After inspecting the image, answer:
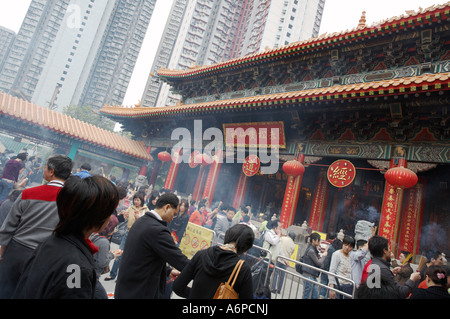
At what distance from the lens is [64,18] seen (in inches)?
2325

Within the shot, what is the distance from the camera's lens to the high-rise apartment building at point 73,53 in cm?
5612

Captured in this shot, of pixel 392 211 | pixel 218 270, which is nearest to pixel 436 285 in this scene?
pixel 218 270

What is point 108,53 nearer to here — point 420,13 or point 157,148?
point 157,148

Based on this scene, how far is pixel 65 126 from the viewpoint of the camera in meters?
12.4

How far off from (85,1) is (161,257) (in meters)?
77.6

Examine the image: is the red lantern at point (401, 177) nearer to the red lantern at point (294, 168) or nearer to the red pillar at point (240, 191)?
the red lantern at point (294, 168)

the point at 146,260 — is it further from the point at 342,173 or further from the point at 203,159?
the point at 203,159

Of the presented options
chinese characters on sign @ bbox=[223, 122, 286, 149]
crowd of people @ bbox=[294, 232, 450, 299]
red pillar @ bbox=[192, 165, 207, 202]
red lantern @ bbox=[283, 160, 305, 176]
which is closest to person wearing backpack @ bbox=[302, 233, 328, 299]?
crowd of people @ bbox=[294, 232, 450, 299]

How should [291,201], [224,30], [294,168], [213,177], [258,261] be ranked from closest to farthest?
1. [258,261]
2. [294,168]
3. [291,201]
4. [213,177]
5. [224,30]

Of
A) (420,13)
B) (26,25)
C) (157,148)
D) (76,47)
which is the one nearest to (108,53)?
(76,47)

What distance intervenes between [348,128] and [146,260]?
7.45 meters

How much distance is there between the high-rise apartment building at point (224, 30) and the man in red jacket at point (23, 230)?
45701 mm

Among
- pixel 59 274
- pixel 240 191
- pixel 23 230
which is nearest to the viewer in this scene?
pixel 59 274

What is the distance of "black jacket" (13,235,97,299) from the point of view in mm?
1139
